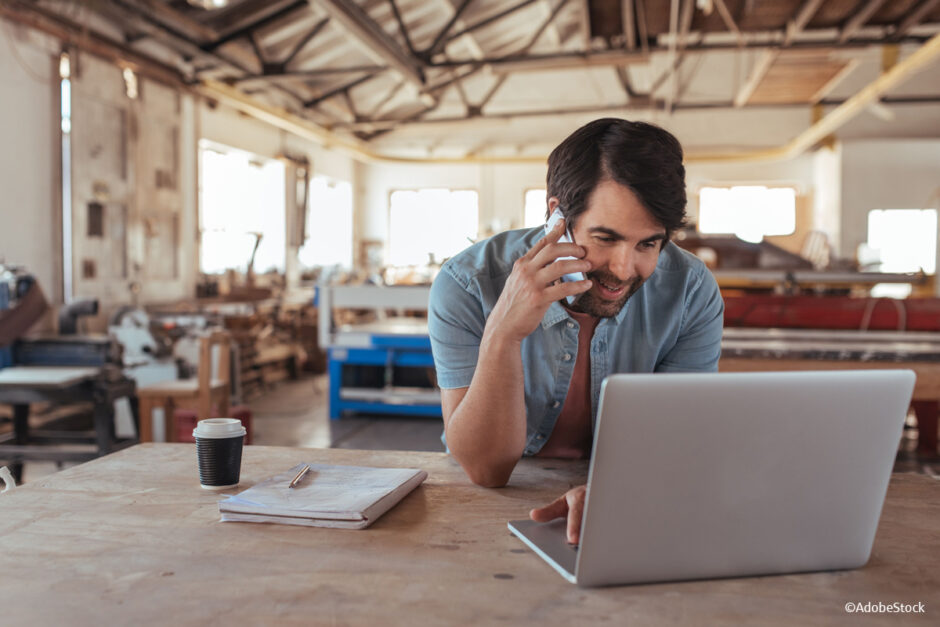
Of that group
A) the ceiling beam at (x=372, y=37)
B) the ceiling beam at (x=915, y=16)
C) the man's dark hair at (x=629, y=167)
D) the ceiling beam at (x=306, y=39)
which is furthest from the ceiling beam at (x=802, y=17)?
the man's dark hair at (x=629, y=167)

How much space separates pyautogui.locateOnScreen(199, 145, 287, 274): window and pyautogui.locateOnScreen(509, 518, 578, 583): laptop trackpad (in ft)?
24.3

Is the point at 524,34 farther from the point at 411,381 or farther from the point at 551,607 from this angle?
the point at 551,607

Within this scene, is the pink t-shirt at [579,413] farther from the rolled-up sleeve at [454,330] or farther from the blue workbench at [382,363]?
the blue workbench at [382,363]

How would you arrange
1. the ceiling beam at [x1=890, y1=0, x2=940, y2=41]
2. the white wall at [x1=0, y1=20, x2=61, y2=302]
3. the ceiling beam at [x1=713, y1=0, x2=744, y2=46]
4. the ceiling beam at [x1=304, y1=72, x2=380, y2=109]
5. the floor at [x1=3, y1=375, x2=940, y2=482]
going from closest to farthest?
the floor at [x1=3, y1=375, x2=940, y2=482] < the white wall at [x1=0, y1=20, x2=61, y2=302] < the ceiling beam at [x1=713, y1=0, x2=744, y2=46] < the ceiling beam at [x1=890, y1=0, x2=940, y2=41] < the ceiling beam at [x1=304, y1=72, x2=380, y2=109]

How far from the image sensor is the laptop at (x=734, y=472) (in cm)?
84

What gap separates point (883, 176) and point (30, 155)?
35.4 ft

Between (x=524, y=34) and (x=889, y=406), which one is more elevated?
(x=524, y=34)

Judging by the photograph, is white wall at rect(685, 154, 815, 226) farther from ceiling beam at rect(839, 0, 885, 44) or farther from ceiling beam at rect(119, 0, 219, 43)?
ceiling beam at rect(119, 0, 219, 43)

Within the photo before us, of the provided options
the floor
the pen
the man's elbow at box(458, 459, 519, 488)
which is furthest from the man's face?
the floor

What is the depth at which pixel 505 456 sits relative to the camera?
4.48 ft

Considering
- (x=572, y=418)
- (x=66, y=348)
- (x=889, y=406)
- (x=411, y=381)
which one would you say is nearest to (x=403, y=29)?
(x=411, y=381)

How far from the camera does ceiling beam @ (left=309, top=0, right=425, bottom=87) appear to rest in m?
5.55

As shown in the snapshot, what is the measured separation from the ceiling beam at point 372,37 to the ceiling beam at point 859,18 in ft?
12.5

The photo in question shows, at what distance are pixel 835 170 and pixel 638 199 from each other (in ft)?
36.9
